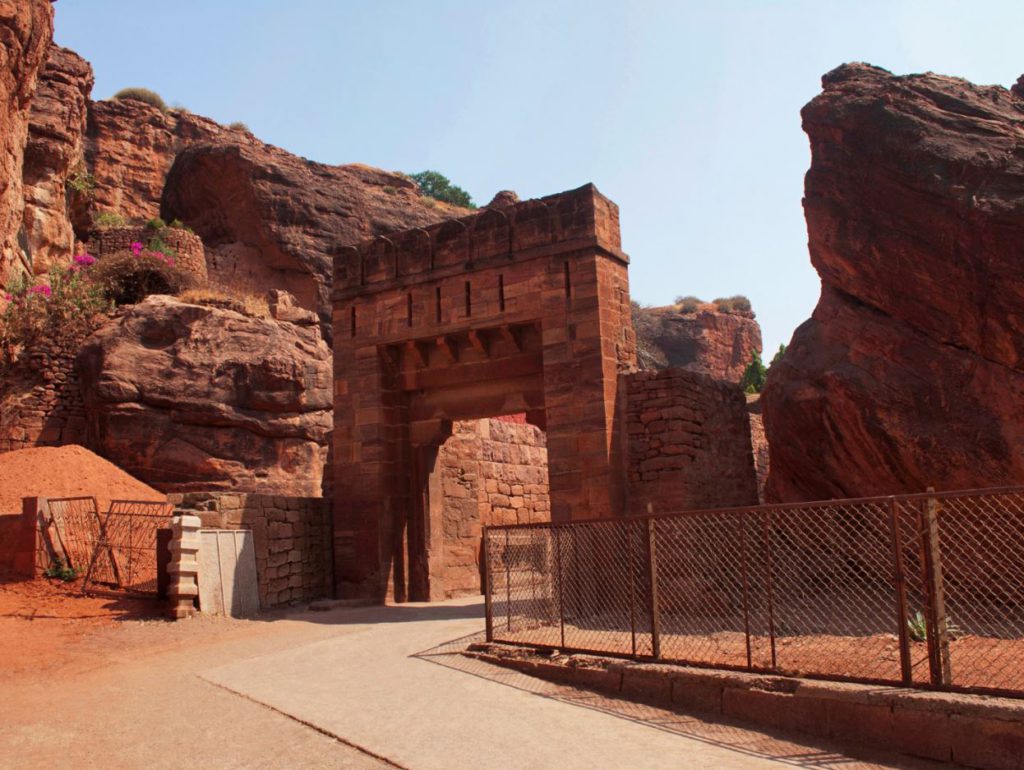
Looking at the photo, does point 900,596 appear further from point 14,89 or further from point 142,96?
point 142,96

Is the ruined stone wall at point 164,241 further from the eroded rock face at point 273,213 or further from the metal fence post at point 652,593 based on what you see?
the metal fence post at point 652,593

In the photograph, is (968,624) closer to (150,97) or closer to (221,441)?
(221,441)

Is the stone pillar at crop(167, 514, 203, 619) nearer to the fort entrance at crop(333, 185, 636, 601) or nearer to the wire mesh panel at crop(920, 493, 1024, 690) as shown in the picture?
the fort entrance at crop(333, 185, 636, 601)

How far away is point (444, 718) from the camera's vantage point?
6344 mm

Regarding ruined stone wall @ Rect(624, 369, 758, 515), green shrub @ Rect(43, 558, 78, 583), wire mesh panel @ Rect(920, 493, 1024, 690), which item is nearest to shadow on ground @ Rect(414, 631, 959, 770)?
wire mesh panel @ Rect(920, 493, 1024, 690)

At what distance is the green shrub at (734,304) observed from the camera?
52.4 metres

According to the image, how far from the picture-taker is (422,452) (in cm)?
1494

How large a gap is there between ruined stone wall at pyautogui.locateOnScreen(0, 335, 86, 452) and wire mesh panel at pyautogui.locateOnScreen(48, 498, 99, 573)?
6843mm

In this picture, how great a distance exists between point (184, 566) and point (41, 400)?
33.5ft

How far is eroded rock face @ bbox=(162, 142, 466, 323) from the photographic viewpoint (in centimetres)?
3089

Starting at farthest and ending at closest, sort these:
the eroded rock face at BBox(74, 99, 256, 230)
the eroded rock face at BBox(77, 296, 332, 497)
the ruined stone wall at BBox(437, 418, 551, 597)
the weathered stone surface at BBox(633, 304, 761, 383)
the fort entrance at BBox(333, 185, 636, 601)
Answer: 1. the weathered stone surface at BBox(633, 304, 761, 383)
2. the eroded rock face at BBox(74, 99, 256, 230)
3. the eroded rock face at BBox(77, 296, 332, 497)
4. the ruined stone wall at BBox(437, 418, 551, 597)
5. the fort entrance at BBox(333, 185, 636, 601)

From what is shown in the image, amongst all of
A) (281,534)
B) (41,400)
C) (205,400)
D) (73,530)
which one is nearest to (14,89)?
(41,400)

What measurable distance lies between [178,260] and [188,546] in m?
17.5

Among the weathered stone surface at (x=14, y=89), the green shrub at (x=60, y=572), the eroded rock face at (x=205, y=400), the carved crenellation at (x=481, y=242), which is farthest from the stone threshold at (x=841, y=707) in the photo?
the weathered stone surface at (x=14, y=89)
